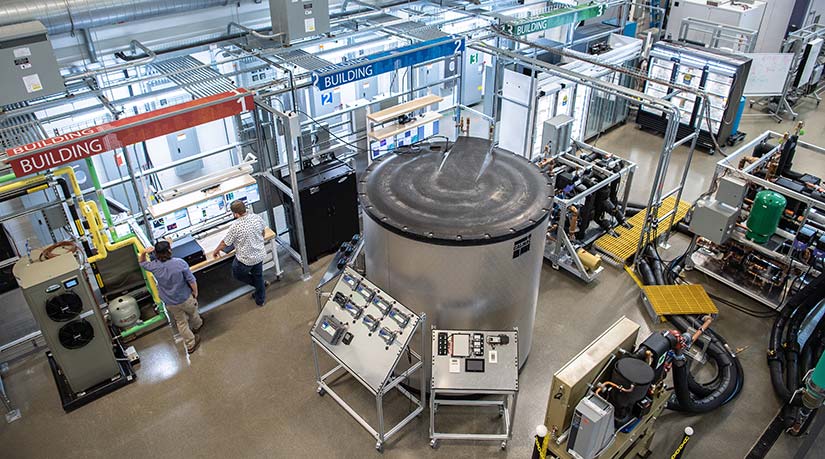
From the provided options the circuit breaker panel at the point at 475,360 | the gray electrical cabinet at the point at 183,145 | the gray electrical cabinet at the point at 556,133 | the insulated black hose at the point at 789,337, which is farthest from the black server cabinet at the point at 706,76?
the gray electrical cabinet at the point at 183,145

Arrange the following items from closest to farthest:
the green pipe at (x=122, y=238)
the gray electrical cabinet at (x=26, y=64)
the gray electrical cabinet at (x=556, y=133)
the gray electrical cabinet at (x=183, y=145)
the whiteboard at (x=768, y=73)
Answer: the gray electrical cabinet at (x=26, y=64)
the green pipe at (x=122, y=238)
the gray electrical cabinet at (x=183, y=145)
the gray electrical cabinet at (x=556, y=133)
the whiteboard at (x=768, y=73)

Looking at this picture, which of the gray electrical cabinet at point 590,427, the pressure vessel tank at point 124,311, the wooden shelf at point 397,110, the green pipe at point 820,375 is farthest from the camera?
the wooden shelf at point 397,110

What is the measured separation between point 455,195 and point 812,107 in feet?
39.0

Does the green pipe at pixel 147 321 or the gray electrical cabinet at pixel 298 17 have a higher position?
the gray electrical cabinet at pixel 298 17

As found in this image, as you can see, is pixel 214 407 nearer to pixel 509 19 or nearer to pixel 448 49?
pixel 448 49

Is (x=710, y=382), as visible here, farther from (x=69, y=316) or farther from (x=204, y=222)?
(x=69, y=316)

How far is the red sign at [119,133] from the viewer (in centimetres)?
598

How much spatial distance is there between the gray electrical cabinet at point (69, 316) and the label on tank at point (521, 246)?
457 cm

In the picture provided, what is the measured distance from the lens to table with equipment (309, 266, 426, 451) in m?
5.95

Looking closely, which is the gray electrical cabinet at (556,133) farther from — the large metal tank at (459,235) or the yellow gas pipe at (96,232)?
the yellow gas pipe at (96,232)

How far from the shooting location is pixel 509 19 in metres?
10.4

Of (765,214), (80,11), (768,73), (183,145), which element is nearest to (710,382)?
(765,214)

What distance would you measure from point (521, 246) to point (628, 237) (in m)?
4.17

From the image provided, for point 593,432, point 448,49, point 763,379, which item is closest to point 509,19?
point 448,49
